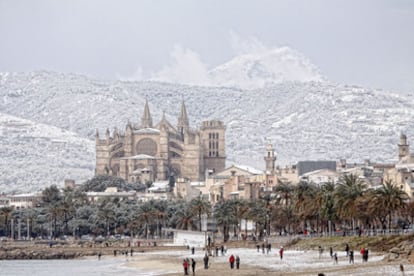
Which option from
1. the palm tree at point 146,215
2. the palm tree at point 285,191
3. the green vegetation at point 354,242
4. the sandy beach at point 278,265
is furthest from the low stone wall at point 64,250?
the green vegetation at point 354,242

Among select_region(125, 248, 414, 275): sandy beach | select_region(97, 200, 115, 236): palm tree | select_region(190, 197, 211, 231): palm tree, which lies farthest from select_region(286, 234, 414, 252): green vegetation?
select_region(97, 200, 115, 236): palm tree

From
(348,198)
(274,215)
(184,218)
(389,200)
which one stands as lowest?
(389,200)

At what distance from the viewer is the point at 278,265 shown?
98.4 metres

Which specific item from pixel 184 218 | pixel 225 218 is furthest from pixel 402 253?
pixel 184 218

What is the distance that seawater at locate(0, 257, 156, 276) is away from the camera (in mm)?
112812

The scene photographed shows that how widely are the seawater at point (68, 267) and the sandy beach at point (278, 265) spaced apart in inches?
49.5

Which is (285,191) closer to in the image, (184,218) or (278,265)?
(184,218)

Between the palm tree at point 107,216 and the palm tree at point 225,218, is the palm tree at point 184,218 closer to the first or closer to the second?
the palm tree at point 225,218

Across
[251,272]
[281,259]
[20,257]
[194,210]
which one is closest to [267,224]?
[194,210]

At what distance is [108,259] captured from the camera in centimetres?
14000

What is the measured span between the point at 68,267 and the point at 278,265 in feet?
107

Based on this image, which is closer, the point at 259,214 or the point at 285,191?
the point at 285,191

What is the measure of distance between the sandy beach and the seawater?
1.26 m

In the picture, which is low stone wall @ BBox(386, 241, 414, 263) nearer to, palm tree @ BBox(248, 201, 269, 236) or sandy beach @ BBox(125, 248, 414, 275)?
sandy beach @ BBox(125, 248, 414, 275)
